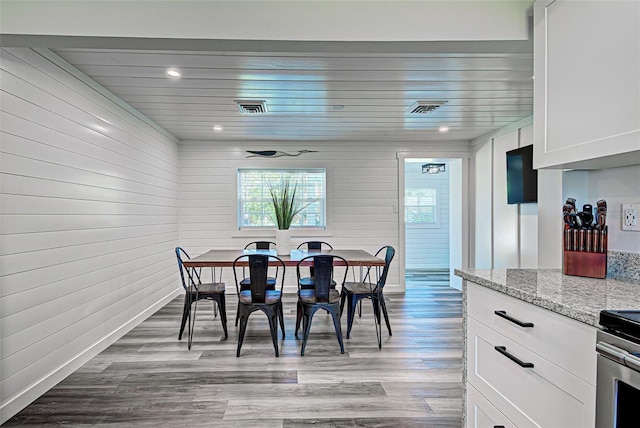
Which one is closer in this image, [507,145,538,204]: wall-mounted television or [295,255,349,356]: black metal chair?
[295,255,349,356]: black metal chair

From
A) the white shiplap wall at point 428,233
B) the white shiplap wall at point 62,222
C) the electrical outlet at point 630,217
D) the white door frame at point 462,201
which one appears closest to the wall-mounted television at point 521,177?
the white door frame at point 462,201

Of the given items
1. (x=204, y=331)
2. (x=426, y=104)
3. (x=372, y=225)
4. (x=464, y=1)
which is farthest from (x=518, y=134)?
(x=204, y=331)

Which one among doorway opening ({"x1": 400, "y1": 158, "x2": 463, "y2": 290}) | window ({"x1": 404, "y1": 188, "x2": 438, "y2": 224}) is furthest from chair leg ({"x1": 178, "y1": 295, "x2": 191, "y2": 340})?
window ({"x1": 404, "y1": 188, "x2": 438, "y2": 224})

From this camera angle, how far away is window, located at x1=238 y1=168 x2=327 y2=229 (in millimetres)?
5645

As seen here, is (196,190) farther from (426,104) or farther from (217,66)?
(426,104)

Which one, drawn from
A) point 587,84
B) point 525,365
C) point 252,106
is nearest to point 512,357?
point 525,365

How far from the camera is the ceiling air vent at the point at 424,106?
369 cm

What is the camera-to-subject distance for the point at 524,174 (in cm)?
413

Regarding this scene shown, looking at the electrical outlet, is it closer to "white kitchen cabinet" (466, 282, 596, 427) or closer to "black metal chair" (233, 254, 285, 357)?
"white kitchen cabinet" (466, 282, 596, 427)

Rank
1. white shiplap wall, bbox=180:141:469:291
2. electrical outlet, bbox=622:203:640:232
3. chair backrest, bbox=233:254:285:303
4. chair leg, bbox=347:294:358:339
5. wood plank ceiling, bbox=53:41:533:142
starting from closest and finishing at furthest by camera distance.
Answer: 1. electrical outlet, bbox=622:203:640:232
2. wood plank ceiling, bbox=53:41:533:142
3. chair backrest, bbox=233:254:285:303
4. chair leg, bbox=347:294:358:339
5. white shiplap wall, bbox=180:141:469:291

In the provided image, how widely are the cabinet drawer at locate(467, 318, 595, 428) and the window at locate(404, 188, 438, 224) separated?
6.53 m

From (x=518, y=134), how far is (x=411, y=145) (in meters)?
1.59

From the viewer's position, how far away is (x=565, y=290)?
1.35 m

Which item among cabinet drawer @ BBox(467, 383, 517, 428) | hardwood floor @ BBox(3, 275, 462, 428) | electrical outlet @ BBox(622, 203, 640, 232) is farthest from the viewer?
hardwood floor @ BBox(3, 275, 462, 428)
